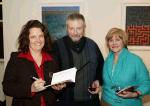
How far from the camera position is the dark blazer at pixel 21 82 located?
196 cm

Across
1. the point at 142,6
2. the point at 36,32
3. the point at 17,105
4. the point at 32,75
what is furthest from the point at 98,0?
the point at 17,105

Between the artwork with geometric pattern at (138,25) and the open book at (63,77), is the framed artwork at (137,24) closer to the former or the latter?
the artwork with geometric pattern at (138,25)

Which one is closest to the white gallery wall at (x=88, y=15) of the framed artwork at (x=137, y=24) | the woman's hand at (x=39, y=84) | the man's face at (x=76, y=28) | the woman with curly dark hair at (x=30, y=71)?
the framed artwork at (x=137, y=24)

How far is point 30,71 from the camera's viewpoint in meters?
2.01

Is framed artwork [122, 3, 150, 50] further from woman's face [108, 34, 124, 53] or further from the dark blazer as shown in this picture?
the dark blazer

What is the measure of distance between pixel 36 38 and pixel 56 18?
119 cm

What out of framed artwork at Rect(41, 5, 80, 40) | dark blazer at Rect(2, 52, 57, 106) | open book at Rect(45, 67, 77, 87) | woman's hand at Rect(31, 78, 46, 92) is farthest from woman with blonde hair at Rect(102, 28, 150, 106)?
framed artwork at Rect(41, 5, 80, 40)

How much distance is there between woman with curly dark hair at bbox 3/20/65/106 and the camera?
6.46ft

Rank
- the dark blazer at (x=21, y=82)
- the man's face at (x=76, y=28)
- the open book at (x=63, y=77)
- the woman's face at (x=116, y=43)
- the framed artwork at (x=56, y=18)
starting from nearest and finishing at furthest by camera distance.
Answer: the open book at (x=63, y=77) < the dark blazer at (x=21, y=82) < the man's face at (x=76, y=28) < the woman's face at (x=116, y=43) < the framed artwork at (x=56, y=18)

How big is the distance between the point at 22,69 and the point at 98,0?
1.48 metres

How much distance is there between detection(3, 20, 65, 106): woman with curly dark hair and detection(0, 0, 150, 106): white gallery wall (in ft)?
3.58

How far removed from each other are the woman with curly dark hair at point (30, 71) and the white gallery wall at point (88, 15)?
109 centimetres

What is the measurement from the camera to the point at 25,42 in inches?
81.1

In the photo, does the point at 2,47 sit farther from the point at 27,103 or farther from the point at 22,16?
the point at 27,103
